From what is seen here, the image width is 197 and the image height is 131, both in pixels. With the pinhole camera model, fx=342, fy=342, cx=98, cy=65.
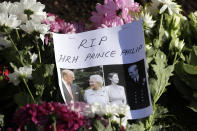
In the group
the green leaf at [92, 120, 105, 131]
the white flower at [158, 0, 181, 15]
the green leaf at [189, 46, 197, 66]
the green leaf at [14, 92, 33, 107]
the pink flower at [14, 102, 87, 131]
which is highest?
the white flower at [158, 0, 181, 15]

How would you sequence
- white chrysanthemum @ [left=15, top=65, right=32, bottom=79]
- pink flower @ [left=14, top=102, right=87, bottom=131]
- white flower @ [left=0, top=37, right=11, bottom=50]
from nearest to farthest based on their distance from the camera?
pink flower @ [left=14, top=102, right=87, bottom=131] < white chrysanthemum @ [left=15, top=65, right=32, bottom=79] < white flower @ [left=0, top=37, right=11, bottom=50]

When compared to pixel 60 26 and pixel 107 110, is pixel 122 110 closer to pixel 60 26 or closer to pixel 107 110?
pixel 107 110

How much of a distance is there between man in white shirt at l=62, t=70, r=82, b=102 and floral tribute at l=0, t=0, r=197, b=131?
42mm

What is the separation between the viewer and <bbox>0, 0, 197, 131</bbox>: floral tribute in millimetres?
917

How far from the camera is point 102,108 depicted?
95cm

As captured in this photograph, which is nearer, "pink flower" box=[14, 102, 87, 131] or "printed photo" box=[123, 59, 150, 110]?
"pink flower" box=[14, 102, 87, 131]

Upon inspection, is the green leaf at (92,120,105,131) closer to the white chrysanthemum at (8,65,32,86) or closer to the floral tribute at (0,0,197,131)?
the floral tribute at (0,0,197,131)

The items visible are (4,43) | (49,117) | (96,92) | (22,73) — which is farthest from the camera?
(4,43)

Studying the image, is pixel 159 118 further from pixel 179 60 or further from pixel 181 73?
pixel 179 60

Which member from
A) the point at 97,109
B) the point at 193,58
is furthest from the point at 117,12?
the point at 97,109

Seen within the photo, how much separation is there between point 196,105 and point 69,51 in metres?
0.52

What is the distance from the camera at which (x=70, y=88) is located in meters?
1.18

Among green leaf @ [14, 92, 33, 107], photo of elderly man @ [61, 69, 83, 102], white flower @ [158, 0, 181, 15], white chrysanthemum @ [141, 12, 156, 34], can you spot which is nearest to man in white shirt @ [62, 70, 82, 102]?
photo of elderly man @ [61, 69, 83, 102]

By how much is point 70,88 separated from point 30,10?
31 centimetres
